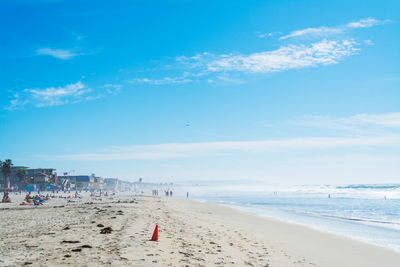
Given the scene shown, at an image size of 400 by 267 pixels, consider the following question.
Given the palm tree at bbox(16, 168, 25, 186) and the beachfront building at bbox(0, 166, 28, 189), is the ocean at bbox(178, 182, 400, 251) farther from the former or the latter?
the beachfront building at bbox(0, 166, 28, 189)

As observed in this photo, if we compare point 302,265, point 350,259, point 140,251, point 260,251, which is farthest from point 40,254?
point 350,259

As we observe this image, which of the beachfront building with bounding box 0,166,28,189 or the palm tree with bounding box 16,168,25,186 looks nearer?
the palm tree with bounding box 16,168,25,186

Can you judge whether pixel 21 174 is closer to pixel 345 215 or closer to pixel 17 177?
pixel 17 177

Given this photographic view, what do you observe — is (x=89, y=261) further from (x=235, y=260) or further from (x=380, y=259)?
(x=380, y=259)

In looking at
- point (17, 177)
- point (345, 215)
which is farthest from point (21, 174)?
point (345, 215)

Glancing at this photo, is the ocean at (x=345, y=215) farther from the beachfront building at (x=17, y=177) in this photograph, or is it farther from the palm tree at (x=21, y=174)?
the beachfront building at (x=17, y=177)

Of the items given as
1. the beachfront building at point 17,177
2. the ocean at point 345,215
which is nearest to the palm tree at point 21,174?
the beachfront building at point 17,177

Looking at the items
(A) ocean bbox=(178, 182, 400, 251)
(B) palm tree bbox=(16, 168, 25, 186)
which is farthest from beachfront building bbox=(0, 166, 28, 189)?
(A) ocean bbox=(178, 182, 400, 251)

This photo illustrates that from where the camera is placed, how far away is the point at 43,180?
109m

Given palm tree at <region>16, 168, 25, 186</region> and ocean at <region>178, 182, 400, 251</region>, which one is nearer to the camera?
ocean at <region>178, 182, 400, 251</region>

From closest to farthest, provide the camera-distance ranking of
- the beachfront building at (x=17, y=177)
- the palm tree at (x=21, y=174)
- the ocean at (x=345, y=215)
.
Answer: the ocean at (x=345, y=215), the palm tree at (x=21, y=174), the beachfront building at (x=17, y=177)

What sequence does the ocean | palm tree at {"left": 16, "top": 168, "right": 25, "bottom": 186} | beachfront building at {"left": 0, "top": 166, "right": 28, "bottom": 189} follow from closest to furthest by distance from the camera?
the ocean → palm tree at {"left": 16, "top": 168, "right": 25, "bottom": 186} → beachfront building at {"left": 0, "top": 166, "right": 28, "bottom": 189}

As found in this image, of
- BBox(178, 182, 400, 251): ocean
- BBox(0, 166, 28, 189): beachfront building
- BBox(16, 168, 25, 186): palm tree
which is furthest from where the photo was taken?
BBox(0, 166, 28, 189): beachfront building

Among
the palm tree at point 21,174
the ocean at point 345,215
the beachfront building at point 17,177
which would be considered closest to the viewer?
the ocean at point 345,215
